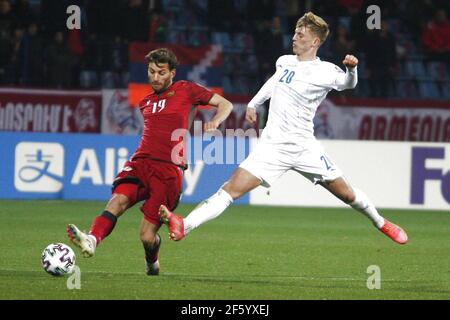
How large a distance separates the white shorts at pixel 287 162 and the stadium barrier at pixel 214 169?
7.45 metres

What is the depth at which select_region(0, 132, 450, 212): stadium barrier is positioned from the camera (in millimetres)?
16656

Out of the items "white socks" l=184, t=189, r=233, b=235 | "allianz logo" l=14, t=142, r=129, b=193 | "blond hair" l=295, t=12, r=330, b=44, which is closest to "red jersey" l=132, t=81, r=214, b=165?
"white socks" l=184, t=189, r=233, b=235

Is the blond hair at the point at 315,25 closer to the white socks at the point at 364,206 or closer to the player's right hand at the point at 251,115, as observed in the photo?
the player's right hand at the point at 251,115

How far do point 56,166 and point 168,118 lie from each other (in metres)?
8.09

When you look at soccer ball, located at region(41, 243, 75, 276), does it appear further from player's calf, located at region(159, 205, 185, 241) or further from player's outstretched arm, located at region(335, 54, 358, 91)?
Answer: player's outstretched arm, located at region(335, 54, 358, 91)

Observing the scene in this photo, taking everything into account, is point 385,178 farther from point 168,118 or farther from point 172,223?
point 172,223

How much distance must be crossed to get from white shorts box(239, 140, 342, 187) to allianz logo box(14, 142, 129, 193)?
8000 millimetres

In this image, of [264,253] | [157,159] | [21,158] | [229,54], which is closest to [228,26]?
[229,54]

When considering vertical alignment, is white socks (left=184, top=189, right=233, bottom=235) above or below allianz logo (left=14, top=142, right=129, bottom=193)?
below

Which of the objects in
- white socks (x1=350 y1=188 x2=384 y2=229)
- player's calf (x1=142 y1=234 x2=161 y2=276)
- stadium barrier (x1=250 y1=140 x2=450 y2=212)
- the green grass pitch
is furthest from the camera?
stadium barrier (x1=250 y1=140 x2=450 y2=212)

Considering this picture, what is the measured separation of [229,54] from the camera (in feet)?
69.1

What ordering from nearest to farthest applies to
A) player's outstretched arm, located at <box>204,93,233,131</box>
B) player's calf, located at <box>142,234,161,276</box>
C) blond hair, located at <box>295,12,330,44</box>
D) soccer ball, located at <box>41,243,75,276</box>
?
soccer ball, located at <box>41,243,75,276</box>, player's outstretched arm, located at <box>204,93,233,131</box>, player's calf, located at <box>142,234,161,276</box>, blond hair, located at <box>295,12,330,44</box>

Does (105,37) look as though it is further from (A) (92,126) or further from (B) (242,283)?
(B) (242,283)

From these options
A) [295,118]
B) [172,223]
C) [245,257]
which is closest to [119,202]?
[172,223]
